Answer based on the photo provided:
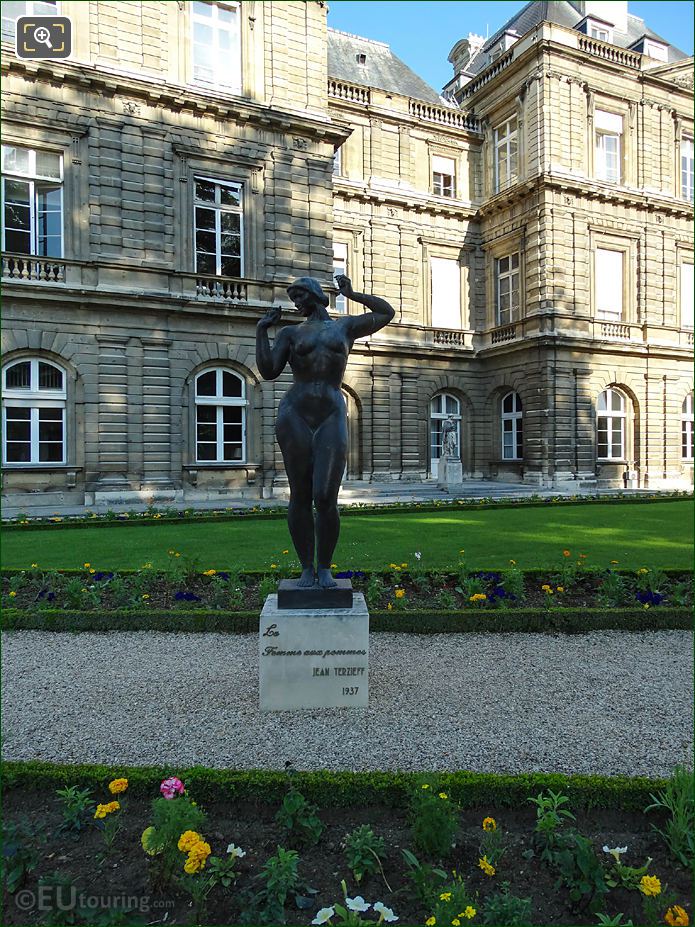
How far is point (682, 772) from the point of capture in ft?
9.69

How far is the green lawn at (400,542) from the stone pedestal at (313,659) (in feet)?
12.9

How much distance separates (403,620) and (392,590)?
3.47ft

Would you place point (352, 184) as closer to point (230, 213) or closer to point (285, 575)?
point (230, 213)

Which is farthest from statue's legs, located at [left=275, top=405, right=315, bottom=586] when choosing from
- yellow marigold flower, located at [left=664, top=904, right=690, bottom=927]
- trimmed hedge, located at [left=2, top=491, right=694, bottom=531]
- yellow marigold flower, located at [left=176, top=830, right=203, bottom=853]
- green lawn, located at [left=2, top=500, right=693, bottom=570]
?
trimmed hedge, located at [left=2, top=491, right=694, bottom=531]

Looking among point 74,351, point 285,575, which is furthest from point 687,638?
point 74,351

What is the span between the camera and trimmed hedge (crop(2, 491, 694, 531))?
13.2 meters

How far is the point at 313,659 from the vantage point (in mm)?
4605

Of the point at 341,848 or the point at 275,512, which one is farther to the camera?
the point at 275,512

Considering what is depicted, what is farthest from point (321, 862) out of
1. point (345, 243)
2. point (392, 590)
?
point (345, 243)

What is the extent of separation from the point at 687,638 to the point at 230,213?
19.5 metres

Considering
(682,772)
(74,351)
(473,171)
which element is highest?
(473,171)

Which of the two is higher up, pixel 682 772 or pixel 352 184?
pixel 352 184

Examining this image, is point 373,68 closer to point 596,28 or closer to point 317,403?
point 596,28

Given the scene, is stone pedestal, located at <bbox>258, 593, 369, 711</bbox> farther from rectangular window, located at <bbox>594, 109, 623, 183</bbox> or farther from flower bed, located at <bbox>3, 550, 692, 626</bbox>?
rectangular window, located at <bbox>594, 109, 623, 183</bbox>
